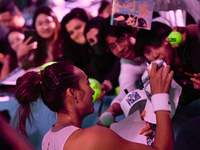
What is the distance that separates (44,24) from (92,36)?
0.82ft

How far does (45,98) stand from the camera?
73 centimetres

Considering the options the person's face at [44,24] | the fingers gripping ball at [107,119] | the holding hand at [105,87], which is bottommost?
the fingers gripping ball at [107,119]

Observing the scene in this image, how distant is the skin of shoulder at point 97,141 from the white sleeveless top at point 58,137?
20mm

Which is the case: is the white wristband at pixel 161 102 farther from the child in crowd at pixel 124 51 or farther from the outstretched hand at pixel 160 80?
the child in crowd at pixel 124 51

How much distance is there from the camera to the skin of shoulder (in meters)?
0.60

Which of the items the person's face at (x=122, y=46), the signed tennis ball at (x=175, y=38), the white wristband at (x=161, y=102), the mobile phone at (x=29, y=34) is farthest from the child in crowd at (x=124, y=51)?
the mobile phone at (x=29, y=34)

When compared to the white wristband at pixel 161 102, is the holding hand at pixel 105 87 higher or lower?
lower

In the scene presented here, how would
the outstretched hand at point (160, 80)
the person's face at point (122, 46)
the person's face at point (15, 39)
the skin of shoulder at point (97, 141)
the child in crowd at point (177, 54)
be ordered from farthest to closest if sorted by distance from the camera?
the person's face at point (15, 39) → the person's face at point (122, 46) → the child in crowd at point (177, 54) → the outstretched hand at point (160, 80) → the skin of shoulder at point (97, 141)

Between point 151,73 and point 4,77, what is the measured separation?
2.40ft

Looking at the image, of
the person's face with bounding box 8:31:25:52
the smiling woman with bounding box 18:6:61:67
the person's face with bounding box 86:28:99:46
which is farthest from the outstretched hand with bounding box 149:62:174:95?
the person's face with bounding box 8:31:25:52

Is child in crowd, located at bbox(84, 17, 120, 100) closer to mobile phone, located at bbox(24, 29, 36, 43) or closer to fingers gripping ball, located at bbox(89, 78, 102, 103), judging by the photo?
fingers gripping ball, located at bbox(89, 78, 102, 103)

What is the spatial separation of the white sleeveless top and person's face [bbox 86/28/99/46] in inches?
19.7

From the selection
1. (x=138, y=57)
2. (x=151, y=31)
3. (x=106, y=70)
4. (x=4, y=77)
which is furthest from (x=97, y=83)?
(x=4, y=77)

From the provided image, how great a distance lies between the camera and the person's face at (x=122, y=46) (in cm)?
94
